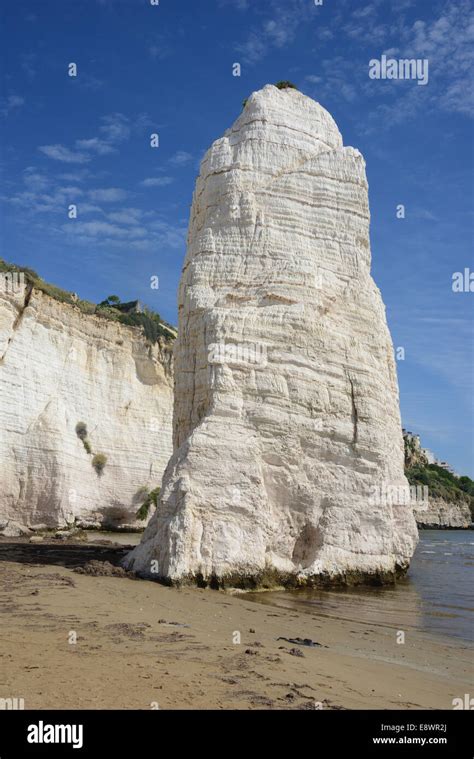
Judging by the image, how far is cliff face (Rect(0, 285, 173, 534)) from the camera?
2378 centimetres

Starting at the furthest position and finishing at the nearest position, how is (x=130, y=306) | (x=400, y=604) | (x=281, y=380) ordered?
(x=130, y=306)
(x=281, y=380)
(x=400, y=604)

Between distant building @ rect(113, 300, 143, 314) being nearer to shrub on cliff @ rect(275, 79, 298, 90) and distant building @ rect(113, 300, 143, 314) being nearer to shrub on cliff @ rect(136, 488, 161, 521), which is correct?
shrub on cliff @ rect(136, 488, 161, 521)

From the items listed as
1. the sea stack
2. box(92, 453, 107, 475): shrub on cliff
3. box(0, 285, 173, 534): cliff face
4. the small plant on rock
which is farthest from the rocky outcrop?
the sea stack

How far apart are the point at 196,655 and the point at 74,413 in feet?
76.4

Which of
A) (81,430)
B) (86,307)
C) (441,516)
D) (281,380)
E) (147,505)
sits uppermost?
(86,307)

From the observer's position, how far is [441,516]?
73.8m

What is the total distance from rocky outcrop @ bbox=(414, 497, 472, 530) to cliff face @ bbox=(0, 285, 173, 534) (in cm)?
4841

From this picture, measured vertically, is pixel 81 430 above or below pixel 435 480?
above

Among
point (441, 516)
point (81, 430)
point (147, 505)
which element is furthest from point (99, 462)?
point (441, 516)

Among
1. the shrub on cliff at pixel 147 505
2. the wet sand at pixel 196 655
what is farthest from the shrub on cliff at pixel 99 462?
the wet sand at pixel 196 655

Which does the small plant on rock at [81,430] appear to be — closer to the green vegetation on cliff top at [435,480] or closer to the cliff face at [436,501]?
the cliff face at [436,501]

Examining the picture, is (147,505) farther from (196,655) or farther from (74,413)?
(196,655)

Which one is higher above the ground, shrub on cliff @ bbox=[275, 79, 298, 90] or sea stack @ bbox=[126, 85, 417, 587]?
shrub on cliff @ bbox=[275, 79, 298, 90]
